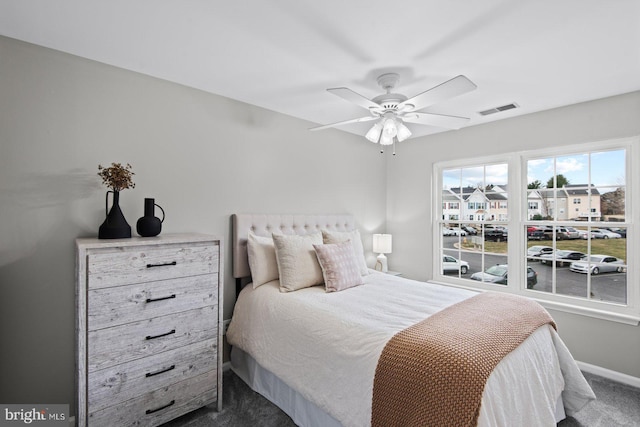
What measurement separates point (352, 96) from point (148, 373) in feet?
7.14

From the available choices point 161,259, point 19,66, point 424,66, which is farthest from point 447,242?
point 19,66

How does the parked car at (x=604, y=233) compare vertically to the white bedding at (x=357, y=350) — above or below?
above

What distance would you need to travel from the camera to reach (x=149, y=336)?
186cm

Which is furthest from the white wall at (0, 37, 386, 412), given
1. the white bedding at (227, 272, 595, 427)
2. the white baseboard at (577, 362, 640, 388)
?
the white baseboard at (577, 362, 640, 388)

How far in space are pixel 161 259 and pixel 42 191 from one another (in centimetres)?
87

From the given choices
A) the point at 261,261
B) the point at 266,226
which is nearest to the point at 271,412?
the point at 261,261

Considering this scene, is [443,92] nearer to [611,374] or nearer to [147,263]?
[147,263]

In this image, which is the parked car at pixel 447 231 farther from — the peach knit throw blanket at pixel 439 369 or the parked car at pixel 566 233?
the peach knit throw blanket at pixel 439 369

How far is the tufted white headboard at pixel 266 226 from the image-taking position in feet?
8.93

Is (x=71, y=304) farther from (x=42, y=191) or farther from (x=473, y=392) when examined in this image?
(x=473, y=392)

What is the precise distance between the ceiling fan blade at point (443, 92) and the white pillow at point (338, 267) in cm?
129

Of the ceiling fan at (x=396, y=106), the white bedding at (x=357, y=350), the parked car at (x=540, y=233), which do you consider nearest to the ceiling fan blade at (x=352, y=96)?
the ceiling fan at (x=396, y=106)

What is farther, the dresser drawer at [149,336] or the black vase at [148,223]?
the black vase at [148,223]

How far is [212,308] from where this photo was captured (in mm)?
2150
